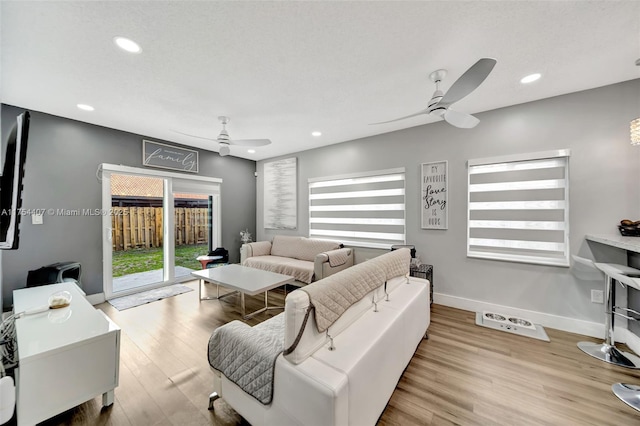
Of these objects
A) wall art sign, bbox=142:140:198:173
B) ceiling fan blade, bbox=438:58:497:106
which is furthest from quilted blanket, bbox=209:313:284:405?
wall art sign, bbox=142:140:198:173

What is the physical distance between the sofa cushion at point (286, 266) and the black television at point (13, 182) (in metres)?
2.88

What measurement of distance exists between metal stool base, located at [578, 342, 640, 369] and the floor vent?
0.94ft

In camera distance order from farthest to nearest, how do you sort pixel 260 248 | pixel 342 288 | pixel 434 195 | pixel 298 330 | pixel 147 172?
1. pixel 260 248
2. pixel 147 172
3. pixel 434 195
4. pixel 342 288
5. pixel 298 330

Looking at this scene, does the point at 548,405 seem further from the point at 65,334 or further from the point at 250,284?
the point at 65,334

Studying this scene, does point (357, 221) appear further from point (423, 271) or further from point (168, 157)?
point (168, 157)

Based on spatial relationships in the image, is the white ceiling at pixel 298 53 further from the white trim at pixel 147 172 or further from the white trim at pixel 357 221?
the white trim at pixel 357 221

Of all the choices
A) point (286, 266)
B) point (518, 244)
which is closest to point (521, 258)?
point (518, 244)

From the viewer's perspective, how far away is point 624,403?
1.63m

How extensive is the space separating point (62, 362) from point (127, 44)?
2280 millimetres

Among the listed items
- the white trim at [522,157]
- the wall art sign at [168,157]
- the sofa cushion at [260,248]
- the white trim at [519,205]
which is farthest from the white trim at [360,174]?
the wall art sign at [168,157]

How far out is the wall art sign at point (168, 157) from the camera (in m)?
4.01

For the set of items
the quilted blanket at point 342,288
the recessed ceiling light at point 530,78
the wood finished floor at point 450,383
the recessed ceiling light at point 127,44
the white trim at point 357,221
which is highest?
the recessed ceiling light at point 127,44

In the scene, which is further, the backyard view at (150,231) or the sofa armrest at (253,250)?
the sofa armrest at (253,250)

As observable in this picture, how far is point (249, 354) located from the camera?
4.36 ft
